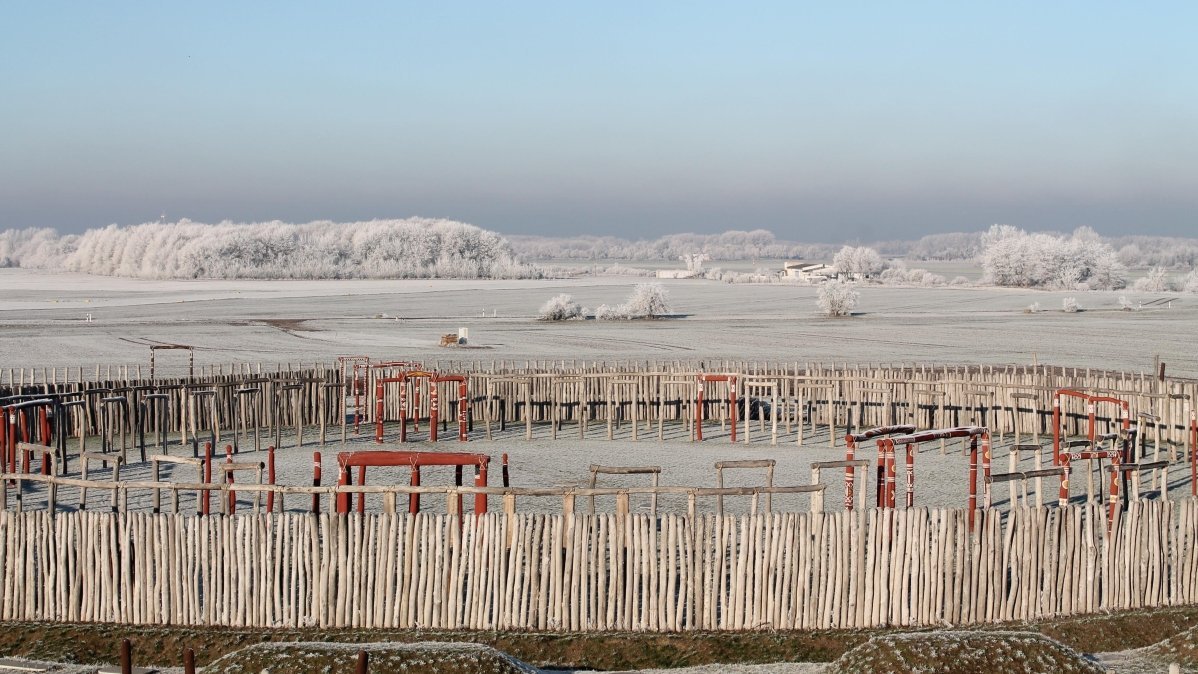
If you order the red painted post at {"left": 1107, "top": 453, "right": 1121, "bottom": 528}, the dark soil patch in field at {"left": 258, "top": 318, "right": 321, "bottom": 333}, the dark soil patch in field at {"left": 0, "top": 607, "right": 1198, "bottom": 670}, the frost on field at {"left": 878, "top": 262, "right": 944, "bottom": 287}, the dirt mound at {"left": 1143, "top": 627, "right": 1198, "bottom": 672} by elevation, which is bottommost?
the dark soil patch in field at {"left": 0, "top": 607, "right": 1198, "bottom": 670}

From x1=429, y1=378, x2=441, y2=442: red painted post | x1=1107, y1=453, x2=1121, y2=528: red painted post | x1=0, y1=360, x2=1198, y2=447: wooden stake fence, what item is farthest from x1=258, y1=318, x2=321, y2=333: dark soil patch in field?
x1=1107, y1=453, x2=1121, y2=528: red painted post

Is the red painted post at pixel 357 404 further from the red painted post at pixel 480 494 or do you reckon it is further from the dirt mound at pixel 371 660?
the dirt mound at pixel 371 660

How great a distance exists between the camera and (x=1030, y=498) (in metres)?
18.4

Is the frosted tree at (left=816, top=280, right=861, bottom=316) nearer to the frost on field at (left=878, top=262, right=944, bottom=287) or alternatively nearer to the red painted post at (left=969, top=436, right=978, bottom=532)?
the frost on field at (left=878, top=262, right=944, bottom=287)

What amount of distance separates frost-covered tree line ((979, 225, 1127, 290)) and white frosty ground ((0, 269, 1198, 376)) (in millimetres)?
12878

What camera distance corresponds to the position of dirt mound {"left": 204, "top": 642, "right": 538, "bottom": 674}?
815 cm

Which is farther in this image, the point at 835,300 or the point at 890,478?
the point at 835,300

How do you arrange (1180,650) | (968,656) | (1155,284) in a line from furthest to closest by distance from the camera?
(1155,284) → (1180,650) → (968,656)

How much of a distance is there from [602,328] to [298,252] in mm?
86630

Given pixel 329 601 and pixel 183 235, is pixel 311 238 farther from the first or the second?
pixel 329 601

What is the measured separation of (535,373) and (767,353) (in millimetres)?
19024

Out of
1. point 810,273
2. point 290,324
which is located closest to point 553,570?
point 290,324

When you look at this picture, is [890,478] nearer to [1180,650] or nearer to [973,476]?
[973,476]

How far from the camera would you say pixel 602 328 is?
55.7 m
